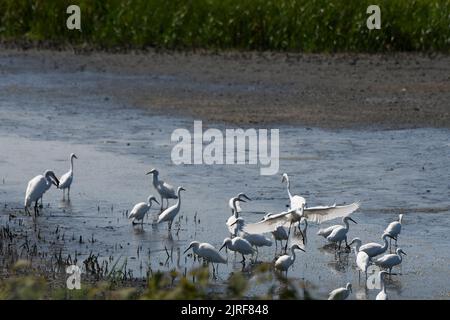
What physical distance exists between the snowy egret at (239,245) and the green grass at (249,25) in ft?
54.8

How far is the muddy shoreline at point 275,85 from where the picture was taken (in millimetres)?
21453

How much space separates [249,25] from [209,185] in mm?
13703

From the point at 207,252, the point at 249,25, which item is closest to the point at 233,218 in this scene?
the point at 207,252

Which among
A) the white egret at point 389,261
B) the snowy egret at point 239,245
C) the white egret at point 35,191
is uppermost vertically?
the white egret at point 35,191

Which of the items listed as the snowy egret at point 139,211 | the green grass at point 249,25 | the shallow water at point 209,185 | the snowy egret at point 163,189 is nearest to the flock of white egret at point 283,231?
the snowy egret at point 139,211

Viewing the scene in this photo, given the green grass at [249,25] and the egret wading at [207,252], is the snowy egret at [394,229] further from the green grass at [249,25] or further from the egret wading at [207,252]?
the green grass at [249,25]

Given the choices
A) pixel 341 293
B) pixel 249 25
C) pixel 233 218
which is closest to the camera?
pixel 341 293

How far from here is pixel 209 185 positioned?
16.0 m

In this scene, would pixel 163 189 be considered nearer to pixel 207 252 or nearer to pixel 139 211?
pixel 139 211

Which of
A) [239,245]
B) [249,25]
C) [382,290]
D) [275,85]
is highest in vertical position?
[249,25]

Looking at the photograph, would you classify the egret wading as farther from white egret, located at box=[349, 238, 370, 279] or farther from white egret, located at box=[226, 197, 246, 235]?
white egret, located at box=[349, 238, 370, 279]

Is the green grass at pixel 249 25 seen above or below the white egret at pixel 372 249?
above

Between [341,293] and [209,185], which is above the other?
[341,293]

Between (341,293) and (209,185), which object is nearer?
(341,293)
